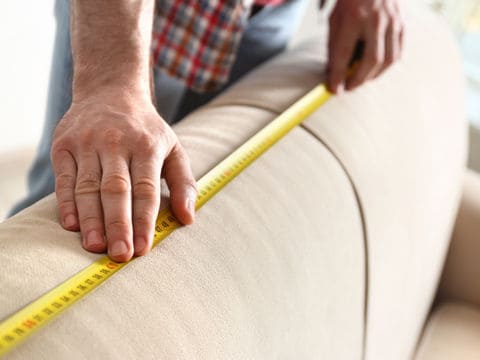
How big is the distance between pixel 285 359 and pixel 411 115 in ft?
1.93

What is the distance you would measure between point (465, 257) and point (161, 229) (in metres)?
0.95

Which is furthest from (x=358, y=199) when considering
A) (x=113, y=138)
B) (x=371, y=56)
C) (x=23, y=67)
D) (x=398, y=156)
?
(x=23, y=67)

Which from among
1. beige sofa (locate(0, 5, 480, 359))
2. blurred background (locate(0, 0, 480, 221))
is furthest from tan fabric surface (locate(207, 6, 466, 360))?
blurred background (locate(0, 0, 480, 221))

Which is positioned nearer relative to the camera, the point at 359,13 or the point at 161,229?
the point at 161,229

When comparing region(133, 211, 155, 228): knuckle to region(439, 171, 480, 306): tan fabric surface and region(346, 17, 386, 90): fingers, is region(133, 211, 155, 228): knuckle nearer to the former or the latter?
region(346, 17, 386, 90): fingers

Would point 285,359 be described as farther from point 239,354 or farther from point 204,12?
point 204,12

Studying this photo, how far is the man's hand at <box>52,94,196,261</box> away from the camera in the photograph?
61 cm

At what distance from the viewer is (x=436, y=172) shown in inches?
46.7

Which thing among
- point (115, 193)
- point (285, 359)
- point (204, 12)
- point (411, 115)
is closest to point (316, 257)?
point (285, 359)

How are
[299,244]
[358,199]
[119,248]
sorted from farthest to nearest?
[358,199] → [299,244] → [119,248]

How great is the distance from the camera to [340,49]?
1.10 meters

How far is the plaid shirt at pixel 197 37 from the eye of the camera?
122cm

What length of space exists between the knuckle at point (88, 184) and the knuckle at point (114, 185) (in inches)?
0.5

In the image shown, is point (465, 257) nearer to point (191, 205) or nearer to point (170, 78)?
point (170, 78)
